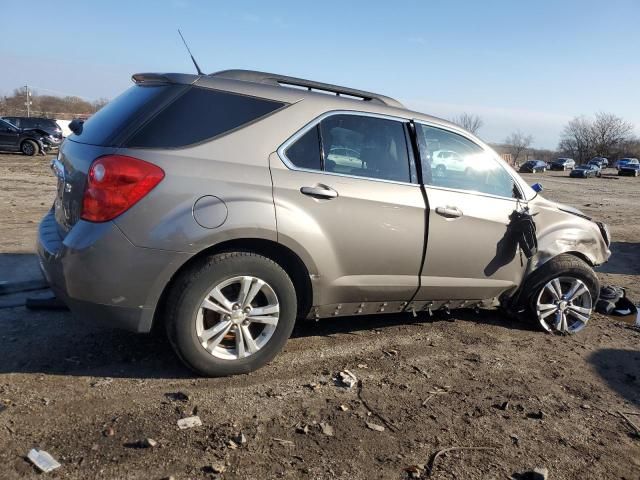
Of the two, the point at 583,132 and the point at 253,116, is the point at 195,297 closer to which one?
the point at 253,116

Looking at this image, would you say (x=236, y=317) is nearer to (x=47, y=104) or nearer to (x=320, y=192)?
(x=320, y=192)

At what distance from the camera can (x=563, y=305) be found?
4.80 meters

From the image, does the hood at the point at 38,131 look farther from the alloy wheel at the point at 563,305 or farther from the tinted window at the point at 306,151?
the alloy wheel at the point at 563,305

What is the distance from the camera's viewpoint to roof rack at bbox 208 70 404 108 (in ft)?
12.1

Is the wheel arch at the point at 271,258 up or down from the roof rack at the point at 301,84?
down

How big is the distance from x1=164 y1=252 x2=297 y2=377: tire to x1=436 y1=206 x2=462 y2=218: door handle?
4.34ft

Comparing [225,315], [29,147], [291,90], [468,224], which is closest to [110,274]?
[225,315]

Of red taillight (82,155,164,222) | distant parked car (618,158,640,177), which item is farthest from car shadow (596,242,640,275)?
distant parked car (618,158,640,177)

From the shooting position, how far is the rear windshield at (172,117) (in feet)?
10.4

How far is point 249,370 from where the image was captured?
348 cm

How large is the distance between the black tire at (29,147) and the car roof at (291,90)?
75.2ft

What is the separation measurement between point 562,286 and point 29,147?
24289 millimetres

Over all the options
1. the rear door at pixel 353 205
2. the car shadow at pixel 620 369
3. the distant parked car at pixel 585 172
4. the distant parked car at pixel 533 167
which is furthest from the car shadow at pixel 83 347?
the distant parked car at pixel 533 167

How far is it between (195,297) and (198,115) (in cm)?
113
